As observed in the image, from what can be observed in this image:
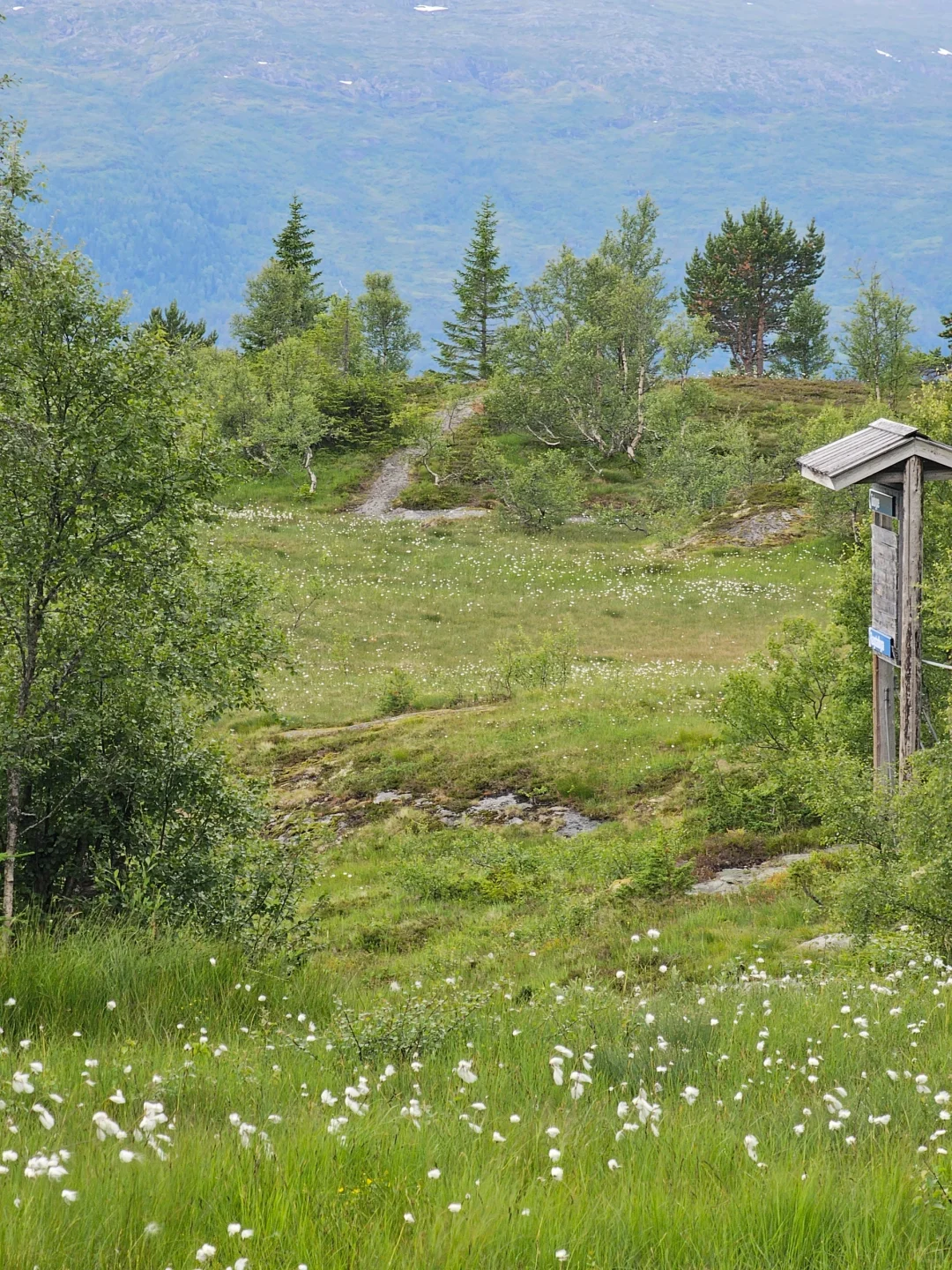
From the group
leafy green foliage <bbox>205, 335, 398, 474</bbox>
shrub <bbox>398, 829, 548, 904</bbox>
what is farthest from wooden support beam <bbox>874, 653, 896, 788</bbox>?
leafy green foliage <bbox>205, 335, 398, 474</bbox>

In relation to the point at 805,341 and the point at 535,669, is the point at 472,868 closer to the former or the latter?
the point at 535,669

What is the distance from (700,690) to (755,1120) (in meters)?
25.8

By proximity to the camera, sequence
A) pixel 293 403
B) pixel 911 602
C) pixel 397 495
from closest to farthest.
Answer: pixel 911 602 → pixel 397 495 → pixel 293 403

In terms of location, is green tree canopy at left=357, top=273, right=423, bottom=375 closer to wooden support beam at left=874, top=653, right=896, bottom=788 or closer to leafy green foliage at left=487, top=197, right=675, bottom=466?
leafy green foliage at left=487, top=197, right=675, bottom=466

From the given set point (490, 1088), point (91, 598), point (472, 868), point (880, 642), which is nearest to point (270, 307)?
point (472, 868)

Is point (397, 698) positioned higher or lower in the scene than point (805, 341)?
lower

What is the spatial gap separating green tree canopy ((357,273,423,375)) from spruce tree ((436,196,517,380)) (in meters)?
4.46

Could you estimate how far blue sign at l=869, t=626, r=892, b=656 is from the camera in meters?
12.6

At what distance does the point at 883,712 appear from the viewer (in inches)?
513

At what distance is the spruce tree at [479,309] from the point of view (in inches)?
4181

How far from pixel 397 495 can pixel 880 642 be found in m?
66.0

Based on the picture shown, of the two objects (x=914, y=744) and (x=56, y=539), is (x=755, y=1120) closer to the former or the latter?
(x=914, y=744)

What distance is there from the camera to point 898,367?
3142 inches

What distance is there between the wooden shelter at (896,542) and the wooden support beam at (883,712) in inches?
0.4
